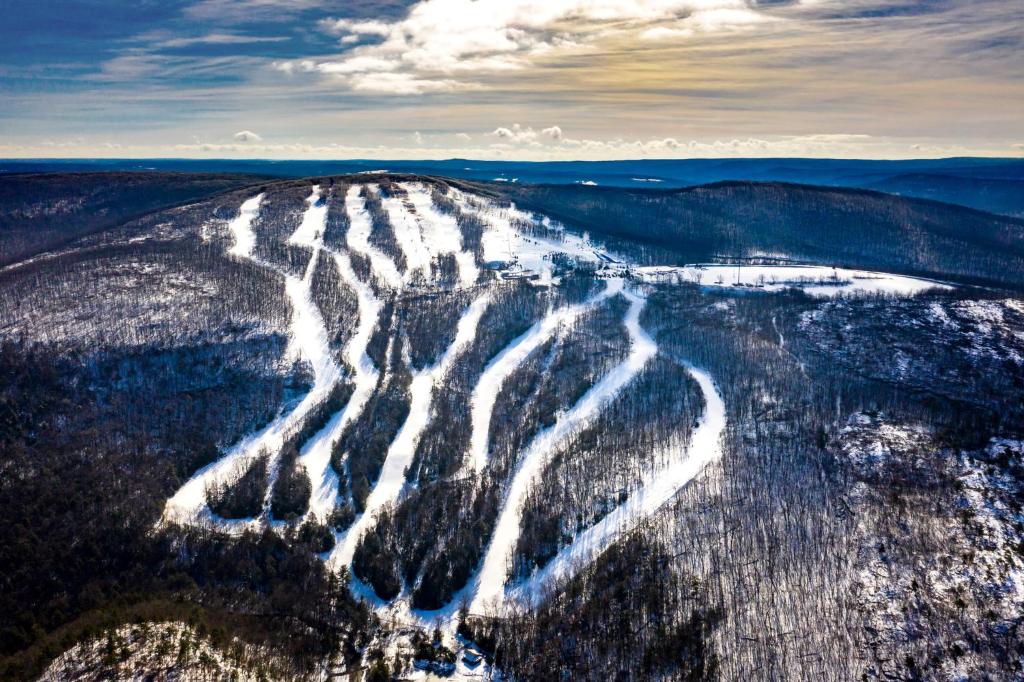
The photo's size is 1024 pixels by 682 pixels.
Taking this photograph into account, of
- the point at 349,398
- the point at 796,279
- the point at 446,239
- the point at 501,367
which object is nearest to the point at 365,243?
the point at 446,239

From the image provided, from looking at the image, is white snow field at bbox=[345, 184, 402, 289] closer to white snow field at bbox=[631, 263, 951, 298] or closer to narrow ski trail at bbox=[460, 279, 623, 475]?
narrow ski trail at bbox=[460, 279, 623, 475]

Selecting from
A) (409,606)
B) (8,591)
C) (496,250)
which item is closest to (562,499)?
(409,606)

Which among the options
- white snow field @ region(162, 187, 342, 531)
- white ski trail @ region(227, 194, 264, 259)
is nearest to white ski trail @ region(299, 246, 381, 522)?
white snow field @ region(162, 187, 342, 531)

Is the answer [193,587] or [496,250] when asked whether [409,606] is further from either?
[496,250]

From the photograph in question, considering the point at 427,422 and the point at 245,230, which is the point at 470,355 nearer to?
the point at 427,422

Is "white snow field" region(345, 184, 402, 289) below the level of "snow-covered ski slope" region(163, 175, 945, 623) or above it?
above

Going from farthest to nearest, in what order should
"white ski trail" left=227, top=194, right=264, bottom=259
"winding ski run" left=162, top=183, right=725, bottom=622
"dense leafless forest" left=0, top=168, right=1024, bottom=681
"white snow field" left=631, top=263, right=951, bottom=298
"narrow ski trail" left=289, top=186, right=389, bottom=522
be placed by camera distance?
"white ski trail" left=227, top=194, right=264, bottom=259 → "white snow field" left=631, top=263, right=951, bottom=298 → "narrow ski trail" left=289, top=186, right=389, bottom=522 → "winding ski run" left=162, top=183, right=725, bottom=622 → "dense leafless forest" left=0, top=168, right=1024, bottom=681
